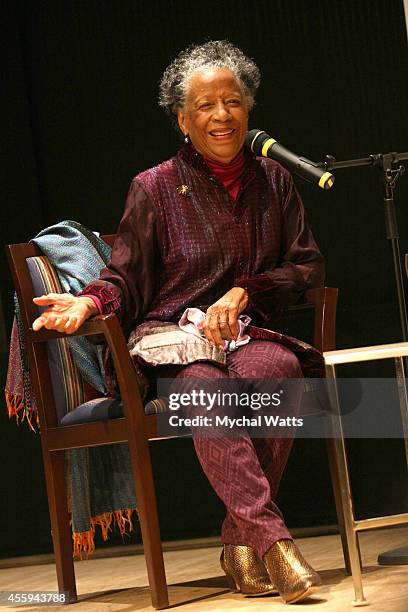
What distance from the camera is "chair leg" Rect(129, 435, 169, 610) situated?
8.70 feet

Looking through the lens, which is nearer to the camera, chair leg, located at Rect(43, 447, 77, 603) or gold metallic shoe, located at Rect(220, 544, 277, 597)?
gold metallic shoe, located at Rect(220, 544, 277, 597)

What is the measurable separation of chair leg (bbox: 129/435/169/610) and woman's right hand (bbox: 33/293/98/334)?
31 cm

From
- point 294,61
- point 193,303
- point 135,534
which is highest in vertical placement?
point 294,61

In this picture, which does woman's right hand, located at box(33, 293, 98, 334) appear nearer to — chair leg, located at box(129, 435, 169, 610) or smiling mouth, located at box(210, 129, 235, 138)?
chair leg, located at box(129, 435, 169, 610)

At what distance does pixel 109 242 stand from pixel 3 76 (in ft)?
3.99

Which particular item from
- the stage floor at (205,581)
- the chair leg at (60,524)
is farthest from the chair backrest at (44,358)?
the stage floor at (205,581)

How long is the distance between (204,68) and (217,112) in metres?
0.14

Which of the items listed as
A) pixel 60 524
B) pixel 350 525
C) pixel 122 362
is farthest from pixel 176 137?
pixel 350 525

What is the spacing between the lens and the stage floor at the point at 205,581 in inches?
98.7

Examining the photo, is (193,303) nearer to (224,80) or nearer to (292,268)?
(292,268)

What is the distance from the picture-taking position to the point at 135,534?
13.1 ft

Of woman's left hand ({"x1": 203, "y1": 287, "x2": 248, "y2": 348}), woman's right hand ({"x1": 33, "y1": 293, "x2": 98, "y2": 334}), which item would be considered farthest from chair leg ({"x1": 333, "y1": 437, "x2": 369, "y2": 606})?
woman's right hand ({"x1": 33, "y1": 293, "x2": 98, "y2": 334})

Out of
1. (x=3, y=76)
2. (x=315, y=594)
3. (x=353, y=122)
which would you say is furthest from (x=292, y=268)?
(x=3, y=76)

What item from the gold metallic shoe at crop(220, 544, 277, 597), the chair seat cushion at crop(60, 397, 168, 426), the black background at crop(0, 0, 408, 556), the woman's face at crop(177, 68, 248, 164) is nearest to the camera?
the gold metallic shoe at crop(220, 544, 277, 597)
